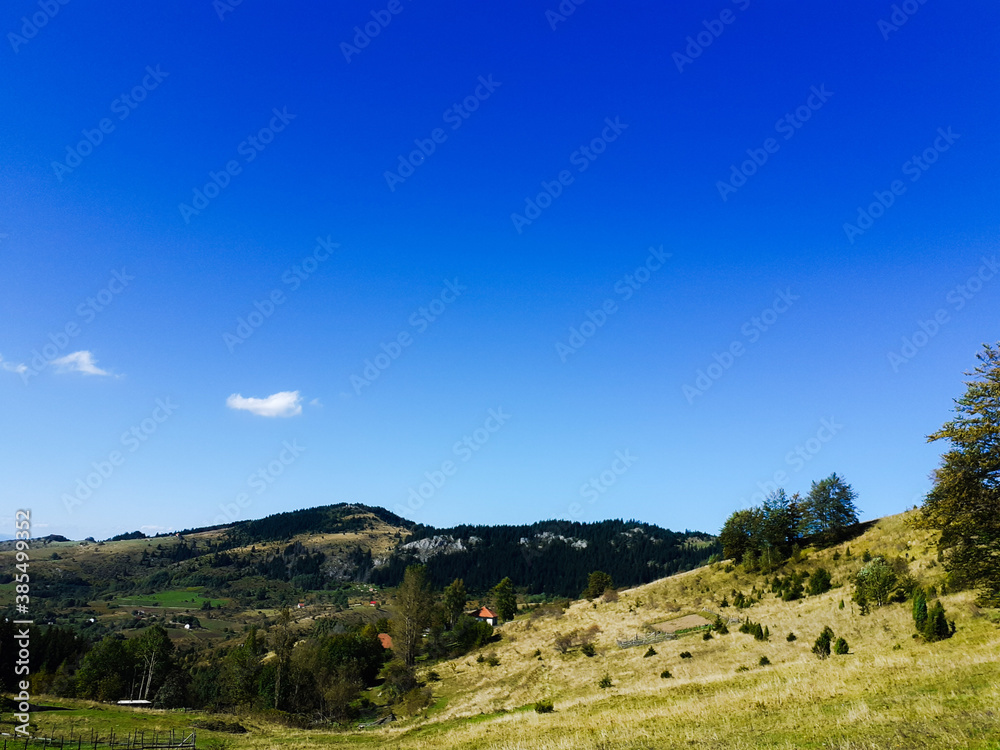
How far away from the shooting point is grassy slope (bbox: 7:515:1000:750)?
17.2 meters

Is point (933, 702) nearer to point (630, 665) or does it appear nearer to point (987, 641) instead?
point (987, 641)

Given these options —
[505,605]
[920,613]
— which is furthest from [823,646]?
[505,605]

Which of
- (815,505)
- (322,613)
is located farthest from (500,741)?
(322,613)

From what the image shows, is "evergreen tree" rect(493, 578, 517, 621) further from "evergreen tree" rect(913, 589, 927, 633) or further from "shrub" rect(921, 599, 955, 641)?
"shrub" rect(921, 599, 955, 641)

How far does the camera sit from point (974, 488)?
2667cm

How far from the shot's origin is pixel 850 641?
40219 millimetres

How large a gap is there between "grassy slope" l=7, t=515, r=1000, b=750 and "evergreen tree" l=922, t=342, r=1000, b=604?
3493 mm

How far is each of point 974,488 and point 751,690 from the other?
1461cm

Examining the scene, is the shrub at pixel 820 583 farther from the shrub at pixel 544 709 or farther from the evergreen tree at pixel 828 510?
the shrub at pixel 544 709

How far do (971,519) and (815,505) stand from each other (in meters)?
59.6

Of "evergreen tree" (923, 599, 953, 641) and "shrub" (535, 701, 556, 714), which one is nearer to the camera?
"evergreen tree" (923, 599, 953, 641)

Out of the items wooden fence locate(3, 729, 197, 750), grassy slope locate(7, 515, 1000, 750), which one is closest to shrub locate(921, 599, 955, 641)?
grassy slope locate(7, 515, 1000, 750)

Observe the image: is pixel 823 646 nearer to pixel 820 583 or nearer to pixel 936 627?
pixel 936 627

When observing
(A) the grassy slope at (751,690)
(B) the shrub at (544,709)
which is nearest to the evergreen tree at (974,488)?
(A) the grassy slope at (751,690)
